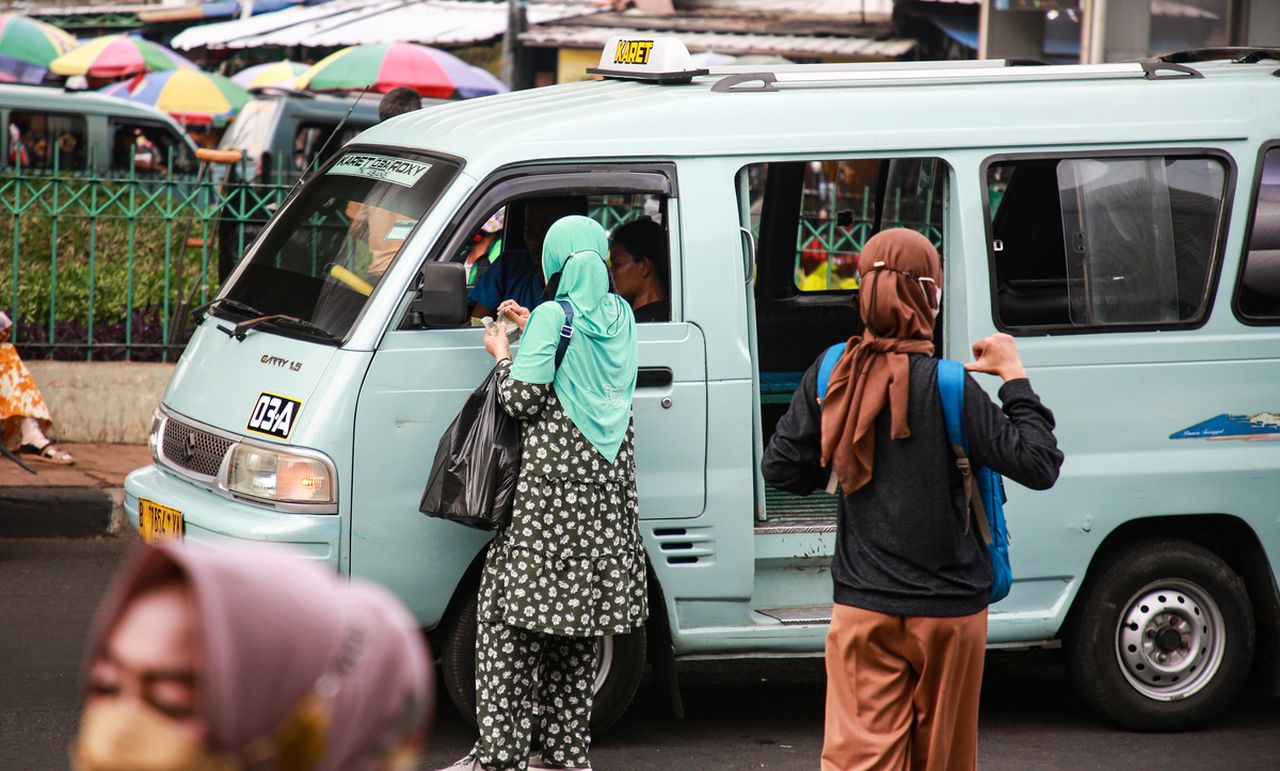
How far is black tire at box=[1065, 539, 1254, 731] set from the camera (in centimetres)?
502

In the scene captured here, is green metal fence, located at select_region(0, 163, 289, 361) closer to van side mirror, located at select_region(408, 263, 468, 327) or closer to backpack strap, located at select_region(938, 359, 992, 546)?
van side mirror, located at select_region(408, 263, 468, 327)

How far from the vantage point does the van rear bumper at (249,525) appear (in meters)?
4.41

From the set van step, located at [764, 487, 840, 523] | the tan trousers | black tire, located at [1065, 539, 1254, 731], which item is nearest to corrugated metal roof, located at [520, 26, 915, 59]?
van step, located at [764, 487, 840, 523]

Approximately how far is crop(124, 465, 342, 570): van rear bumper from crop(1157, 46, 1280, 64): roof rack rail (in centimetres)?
351

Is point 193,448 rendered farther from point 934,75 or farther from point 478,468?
point 934,75

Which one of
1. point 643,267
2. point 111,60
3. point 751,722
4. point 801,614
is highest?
point 111,60

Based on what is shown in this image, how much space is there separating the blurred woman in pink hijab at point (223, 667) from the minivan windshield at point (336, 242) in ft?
10.8

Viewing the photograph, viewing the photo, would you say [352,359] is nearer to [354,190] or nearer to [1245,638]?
[354,190]

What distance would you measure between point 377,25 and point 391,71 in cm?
801

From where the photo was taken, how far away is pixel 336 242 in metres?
4.86

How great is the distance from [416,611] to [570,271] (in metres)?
1.16

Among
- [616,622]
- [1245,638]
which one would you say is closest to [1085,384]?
[1245,638]

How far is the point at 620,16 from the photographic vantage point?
69.5ft

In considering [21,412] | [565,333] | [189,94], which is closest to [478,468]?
[565,333]
